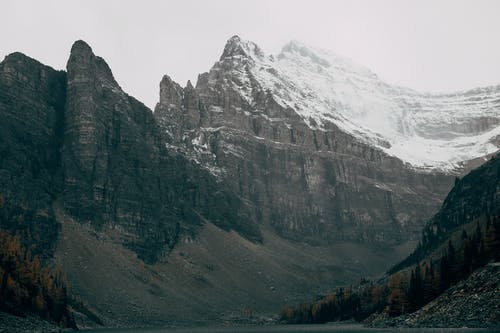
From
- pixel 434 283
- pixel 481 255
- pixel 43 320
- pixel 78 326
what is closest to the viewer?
pixel 481 255

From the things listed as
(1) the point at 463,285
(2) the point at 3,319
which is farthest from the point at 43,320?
(1) the point at 463,285

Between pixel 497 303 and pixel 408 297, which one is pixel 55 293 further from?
pixel 497 303

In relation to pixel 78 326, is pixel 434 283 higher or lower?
higher

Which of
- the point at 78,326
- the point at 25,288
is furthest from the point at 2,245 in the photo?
the point at 78,326

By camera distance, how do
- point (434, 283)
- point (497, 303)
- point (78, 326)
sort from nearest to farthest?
point (497, 303)
point (434, 283)
point (78, 326)

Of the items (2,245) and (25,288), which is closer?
(25,288)

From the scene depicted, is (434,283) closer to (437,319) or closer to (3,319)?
(437,319)

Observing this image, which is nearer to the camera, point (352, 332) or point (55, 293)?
point (352, 332)

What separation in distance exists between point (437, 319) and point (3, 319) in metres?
81.4

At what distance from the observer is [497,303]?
358 feet

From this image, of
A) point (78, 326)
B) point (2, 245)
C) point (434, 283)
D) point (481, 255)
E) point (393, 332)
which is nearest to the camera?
point (393, 332)

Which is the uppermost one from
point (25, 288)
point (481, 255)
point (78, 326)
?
point (481, 255)

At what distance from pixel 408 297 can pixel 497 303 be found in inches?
1754

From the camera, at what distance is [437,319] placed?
124 metres
